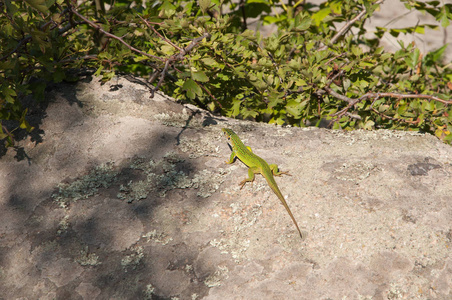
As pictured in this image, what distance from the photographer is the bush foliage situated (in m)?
2.66

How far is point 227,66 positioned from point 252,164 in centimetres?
102

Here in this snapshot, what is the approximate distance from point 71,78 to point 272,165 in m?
1.97

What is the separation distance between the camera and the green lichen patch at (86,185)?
2.36 m

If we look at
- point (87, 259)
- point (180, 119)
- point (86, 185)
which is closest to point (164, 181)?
point (86, 185)

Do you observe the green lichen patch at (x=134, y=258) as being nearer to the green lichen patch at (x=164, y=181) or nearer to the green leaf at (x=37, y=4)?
the green lichen patch at (x=164, y=181)

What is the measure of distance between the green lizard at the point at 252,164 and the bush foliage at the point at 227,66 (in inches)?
21.5

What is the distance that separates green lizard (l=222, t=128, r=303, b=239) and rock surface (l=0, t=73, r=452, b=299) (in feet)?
0.19

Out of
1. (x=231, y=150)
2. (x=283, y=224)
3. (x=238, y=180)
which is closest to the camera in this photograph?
(x=283, y=224)

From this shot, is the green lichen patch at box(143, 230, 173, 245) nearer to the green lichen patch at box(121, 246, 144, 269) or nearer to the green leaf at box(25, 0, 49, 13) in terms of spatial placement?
the green lichen patch at box(121, 246, 144, 269)

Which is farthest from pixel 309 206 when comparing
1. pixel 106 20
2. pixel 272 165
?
pixel 106 20

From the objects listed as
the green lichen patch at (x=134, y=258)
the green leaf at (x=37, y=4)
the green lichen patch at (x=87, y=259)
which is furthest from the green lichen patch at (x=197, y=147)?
the green leaf at (x=37, y=4)

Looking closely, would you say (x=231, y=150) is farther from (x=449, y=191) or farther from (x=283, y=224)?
(x=449, y=191)

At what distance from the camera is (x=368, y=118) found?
3.26m

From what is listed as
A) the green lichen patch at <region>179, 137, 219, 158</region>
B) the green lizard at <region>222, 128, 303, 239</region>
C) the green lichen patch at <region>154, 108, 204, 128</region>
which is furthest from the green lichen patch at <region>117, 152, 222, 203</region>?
the green lichen patch at <region>154, 108, 204, 128</region>
